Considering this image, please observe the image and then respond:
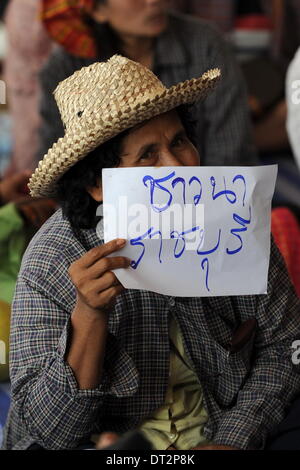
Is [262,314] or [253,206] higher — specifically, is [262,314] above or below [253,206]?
below

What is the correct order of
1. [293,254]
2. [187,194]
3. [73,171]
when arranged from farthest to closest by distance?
[293,254] → [73,171] → [187,194]

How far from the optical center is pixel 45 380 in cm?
133

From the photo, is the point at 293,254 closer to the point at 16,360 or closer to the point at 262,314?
the point at 262,314

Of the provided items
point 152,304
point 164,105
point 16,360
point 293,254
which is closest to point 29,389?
point 16,360

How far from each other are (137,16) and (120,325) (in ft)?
4.66

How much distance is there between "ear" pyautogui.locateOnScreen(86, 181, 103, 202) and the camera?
4.64 ft

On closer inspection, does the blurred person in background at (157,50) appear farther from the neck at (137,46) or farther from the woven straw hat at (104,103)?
the woven straw hat at (104,103)

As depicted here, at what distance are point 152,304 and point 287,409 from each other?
0.29 m

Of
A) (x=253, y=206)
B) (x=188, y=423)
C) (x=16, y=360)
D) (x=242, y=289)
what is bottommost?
(x=188, y=423)

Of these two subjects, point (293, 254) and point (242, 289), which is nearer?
point (242, 289)

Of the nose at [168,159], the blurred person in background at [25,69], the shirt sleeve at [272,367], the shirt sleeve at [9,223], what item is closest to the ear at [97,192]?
the nose at [168,159]

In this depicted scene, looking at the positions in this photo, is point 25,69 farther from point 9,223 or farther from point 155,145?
point 155,145

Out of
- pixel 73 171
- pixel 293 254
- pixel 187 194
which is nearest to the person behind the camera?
pixel 187 194

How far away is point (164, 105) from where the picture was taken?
1.33m
